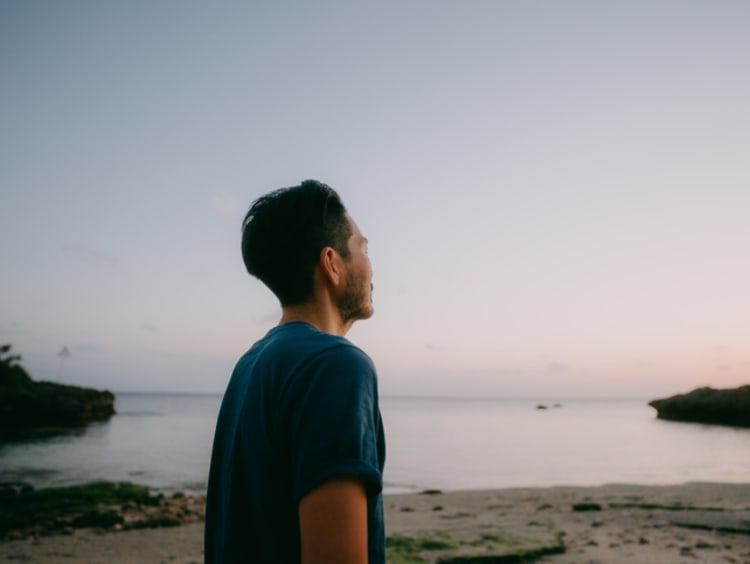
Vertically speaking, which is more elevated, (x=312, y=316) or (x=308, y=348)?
→ (x=312, y=316)

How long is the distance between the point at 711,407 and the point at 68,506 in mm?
68347

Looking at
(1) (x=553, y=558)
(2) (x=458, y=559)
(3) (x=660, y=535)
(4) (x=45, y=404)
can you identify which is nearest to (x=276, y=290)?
(2) (x=458, y=559)

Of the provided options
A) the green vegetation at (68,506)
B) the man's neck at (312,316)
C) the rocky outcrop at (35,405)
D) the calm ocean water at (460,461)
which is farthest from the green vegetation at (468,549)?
the rocky outcrop at (35,405)

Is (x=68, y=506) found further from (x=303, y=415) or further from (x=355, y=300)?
(x=303, y=415)

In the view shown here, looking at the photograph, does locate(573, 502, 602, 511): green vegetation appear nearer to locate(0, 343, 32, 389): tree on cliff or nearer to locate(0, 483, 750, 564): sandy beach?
locate(0, 483, 750, 564): sandy beach

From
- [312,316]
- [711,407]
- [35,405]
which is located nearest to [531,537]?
[312,316]

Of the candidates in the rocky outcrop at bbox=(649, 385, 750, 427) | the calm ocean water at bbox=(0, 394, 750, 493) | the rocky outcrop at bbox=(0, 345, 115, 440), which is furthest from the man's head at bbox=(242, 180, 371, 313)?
the rocky outcrop at bbox=(649, 385, 750, 427)

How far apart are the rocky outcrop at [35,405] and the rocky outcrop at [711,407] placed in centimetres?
6783

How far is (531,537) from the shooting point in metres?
8.67

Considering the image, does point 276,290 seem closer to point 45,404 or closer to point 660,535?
point 660,535

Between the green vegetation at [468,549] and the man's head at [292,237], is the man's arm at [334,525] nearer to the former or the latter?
the man's head at [292,237]

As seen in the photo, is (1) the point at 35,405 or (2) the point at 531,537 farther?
(1) the point at 35,405

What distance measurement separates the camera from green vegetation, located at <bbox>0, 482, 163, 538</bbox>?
11422 mm

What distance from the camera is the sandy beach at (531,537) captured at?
758cm
